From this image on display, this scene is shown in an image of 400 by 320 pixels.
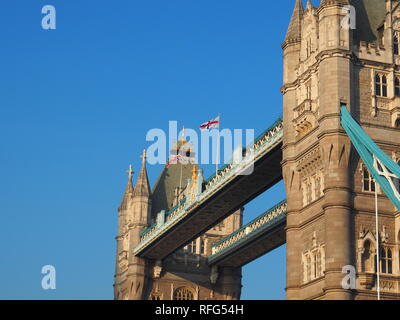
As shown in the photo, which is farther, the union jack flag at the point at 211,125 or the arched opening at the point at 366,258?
the union jack flag at the point at 211,125

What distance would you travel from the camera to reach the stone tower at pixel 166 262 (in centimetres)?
9056

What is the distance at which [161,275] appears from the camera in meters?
91.4

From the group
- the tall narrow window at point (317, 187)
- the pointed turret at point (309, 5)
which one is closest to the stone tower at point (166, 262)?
the pointed turret at point (309, 5)

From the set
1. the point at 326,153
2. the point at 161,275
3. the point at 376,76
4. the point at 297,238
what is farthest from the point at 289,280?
the point at 161,275

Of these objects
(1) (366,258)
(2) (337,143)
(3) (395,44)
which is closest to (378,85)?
(3) (395,44)

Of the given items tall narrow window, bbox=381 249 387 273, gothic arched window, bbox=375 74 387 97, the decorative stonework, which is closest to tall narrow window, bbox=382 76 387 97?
gothic arched window, bbox=375 74 387 97

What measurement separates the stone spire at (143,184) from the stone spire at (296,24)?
121ft

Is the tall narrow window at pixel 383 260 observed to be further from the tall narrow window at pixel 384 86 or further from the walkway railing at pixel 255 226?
the walkway railing at pixel 255 226

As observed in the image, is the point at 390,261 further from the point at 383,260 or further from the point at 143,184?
the point at 143,184

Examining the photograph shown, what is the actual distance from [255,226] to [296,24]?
2281cm

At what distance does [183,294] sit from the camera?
92.0 m

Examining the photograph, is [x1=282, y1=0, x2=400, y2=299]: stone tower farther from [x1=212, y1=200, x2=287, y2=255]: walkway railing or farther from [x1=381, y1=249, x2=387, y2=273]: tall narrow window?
[x1=212, y1=200, x2=287, y2=255]: walkway railing
